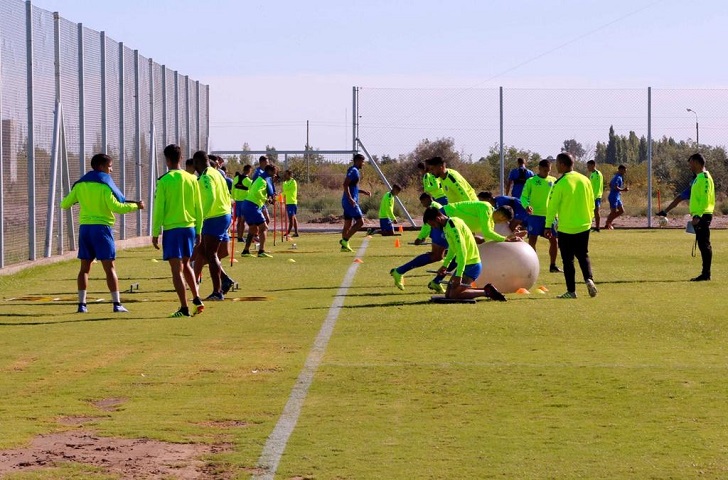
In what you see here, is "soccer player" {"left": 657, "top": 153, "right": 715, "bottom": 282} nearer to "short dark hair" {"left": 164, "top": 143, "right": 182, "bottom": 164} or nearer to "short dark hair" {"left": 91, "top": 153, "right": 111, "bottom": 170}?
"short dark hair" {"left": 164, "top": 143, "right": 182, "bottom": 164}

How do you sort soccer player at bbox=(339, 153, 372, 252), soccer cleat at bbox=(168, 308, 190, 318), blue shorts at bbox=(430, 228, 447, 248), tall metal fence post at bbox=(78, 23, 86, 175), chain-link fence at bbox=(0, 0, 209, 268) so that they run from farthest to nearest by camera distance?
soccer player at bbox=(339, 153, 372, 252), tall metal fence post at bbox=(78, 23, 86, 175), chain-link fence at bbox=(0, 0, 209, 268), blue shorts at bbox=(430, 228, 447, 248), soccer cleat at bbox=(168, 308, 190, 318)

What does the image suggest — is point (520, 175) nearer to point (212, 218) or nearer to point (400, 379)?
point (212, 218)

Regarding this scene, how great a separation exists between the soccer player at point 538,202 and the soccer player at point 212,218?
653 cm

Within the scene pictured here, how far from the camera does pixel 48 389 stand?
10625mm

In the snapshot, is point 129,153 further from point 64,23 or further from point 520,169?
point 520,169

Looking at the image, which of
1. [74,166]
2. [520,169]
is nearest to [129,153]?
[74,166]

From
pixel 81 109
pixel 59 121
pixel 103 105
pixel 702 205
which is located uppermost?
pixel 103 105

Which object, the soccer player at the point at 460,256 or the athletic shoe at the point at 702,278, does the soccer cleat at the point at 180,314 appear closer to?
the soccer player at the point at 460,256

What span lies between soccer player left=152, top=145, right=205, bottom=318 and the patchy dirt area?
23.9ft

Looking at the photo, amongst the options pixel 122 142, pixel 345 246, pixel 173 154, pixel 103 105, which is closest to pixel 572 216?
pixel 173 154

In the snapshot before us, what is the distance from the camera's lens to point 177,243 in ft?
52.4

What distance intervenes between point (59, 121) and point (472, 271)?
1265cm

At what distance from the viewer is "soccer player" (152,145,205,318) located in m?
16.0

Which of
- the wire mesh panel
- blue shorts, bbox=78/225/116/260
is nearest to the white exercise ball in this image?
blue shorts, bbox=78/225/116/260
